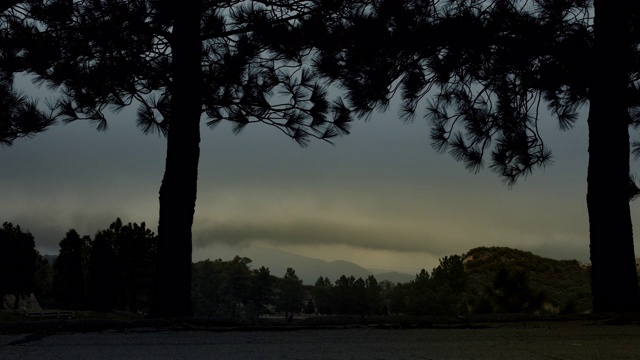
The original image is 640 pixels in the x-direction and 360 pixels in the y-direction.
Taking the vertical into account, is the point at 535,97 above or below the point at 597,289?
above

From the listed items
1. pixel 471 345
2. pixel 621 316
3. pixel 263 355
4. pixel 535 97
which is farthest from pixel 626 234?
pixel 263 355

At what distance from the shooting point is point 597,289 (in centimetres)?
759

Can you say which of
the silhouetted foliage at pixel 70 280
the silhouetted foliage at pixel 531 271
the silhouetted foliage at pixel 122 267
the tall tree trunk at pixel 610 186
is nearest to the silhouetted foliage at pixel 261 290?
the silhouetted foliage at pixel 122 267

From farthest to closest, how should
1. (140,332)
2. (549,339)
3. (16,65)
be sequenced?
(16,65)
(140,332)
(549,339)

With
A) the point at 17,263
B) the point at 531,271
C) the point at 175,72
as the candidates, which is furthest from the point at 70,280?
the point at 175,72

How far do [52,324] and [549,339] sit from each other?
4.62 meters

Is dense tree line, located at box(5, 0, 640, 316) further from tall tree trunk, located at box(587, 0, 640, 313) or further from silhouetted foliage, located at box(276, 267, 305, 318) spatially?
silhouetted foliage, located at box(276, 267, 305, 318)

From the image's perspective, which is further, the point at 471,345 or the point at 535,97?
the point at 535,97

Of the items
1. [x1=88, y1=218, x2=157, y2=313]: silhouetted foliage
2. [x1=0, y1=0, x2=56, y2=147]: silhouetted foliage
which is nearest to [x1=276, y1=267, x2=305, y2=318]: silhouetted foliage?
[x1=88, y1=218, x2=157, y2=313]: silhouetted foliage

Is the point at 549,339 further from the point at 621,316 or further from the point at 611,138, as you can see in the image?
the point at 611,138

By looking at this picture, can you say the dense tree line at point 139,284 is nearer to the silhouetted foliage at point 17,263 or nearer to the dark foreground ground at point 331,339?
the silhouetted foliage at point 17,263

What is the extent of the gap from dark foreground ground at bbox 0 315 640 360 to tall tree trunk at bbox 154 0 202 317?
1.91 m

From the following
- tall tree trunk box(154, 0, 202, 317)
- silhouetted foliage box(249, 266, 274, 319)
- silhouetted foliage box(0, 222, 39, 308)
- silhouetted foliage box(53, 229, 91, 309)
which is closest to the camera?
tall tree trunk box(154, 0, 202, 317)

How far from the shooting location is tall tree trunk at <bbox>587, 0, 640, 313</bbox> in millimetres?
7461
